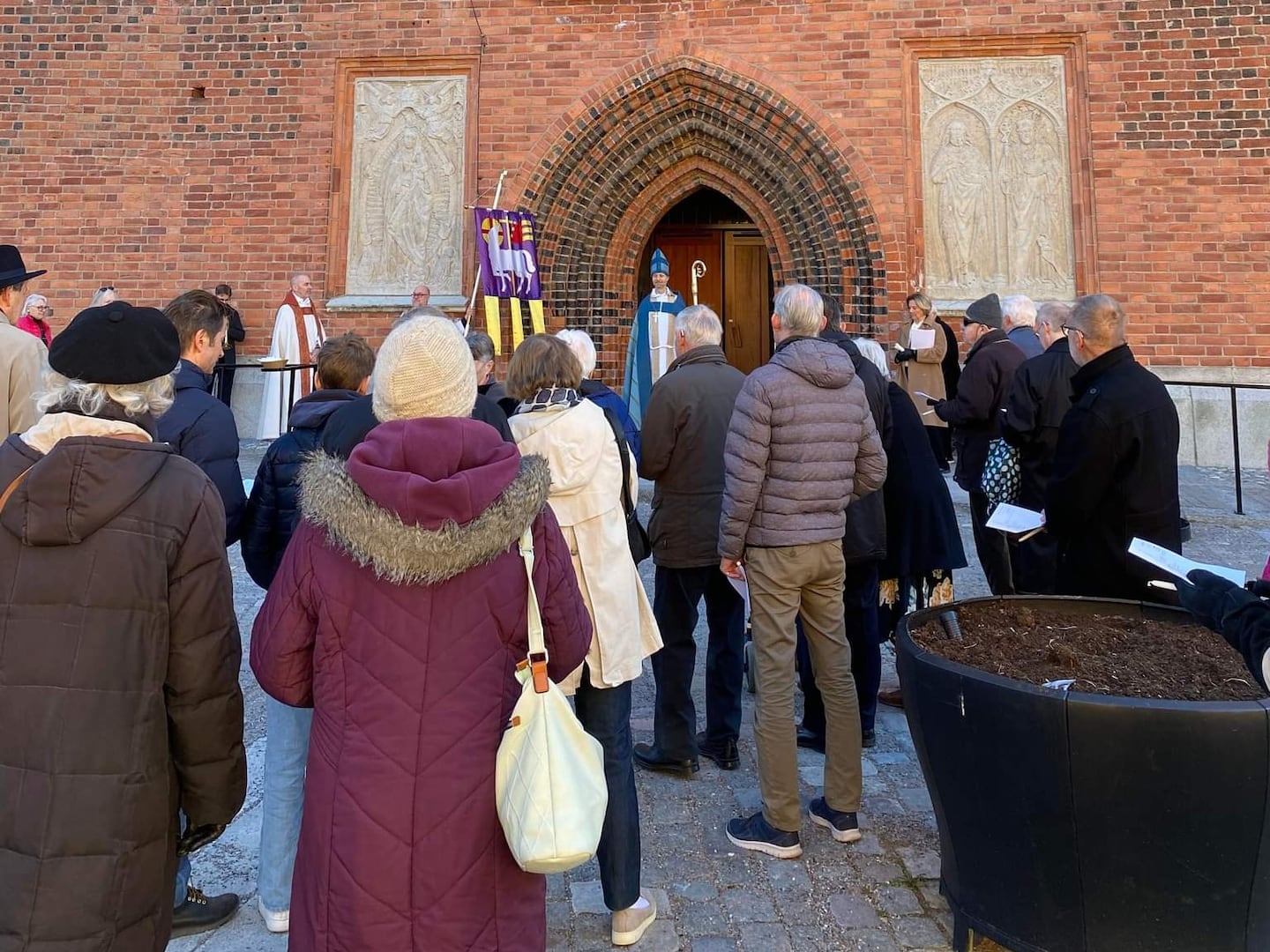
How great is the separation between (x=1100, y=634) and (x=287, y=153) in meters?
9.41

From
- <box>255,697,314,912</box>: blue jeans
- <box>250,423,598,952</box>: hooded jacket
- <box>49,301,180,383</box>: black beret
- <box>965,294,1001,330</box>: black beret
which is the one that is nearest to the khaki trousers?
<box>250,423,598,952</box>: hooded jacket

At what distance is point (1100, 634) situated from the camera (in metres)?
2.73

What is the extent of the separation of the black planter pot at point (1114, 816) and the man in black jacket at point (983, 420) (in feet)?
8.41

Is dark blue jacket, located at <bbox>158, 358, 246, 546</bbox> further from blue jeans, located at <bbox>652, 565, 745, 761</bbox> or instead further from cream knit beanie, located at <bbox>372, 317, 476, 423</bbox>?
blue jeans, located at <bbox>652, 565, 745, 761</bbox>

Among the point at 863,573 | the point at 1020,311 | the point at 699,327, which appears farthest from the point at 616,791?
the point at 1020,311

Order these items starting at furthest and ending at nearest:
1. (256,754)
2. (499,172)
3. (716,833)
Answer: (499,172), (256,754), (716,833)

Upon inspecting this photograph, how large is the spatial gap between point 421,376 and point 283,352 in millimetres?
7788

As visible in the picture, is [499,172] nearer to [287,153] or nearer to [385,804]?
[287,153]

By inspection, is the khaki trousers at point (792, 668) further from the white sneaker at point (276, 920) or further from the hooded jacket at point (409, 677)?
the white sneaker at point (276, 920)

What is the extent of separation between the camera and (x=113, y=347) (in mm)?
1833

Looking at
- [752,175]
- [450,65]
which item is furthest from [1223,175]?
[450,65]

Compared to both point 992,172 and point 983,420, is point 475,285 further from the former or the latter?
point 992,172

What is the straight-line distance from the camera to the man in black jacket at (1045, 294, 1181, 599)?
3.08m

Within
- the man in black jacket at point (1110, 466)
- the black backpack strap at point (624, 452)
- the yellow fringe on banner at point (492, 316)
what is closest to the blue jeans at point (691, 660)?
the black backpack strap at point (624, 452)
